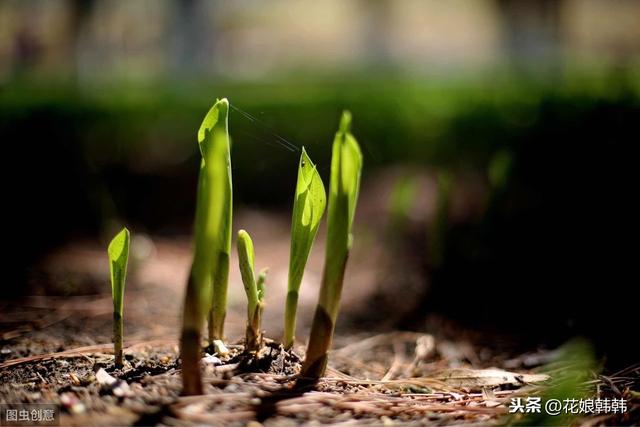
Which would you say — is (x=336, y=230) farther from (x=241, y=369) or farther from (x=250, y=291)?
(x=241, y=369)

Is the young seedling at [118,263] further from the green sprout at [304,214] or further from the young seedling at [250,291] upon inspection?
the green sprout at [304,214]

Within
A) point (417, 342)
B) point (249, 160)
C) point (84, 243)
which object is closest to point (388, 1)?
point (249, 160)

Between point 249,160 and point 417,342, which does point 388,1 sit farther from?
point 417,342

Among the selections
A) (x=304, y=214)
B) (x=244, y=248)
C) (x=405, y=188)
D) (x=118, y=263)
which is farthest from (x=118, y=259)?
(x=405, y=188)

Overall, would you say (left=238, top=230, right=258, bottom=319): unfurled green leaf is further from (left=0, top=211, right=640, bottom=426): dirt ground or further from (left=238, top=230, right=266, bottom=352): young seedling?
(left=0, top=211, right=640, bottom=426): dirt ground

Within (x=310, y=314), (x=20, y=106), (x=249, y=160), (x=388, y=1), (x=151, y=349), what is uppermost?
(x=388, y=1)

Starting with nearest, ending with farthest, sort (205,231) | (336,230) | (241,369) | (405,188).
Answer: (205,231)
(336,230)
(241,369)
(405,188)
